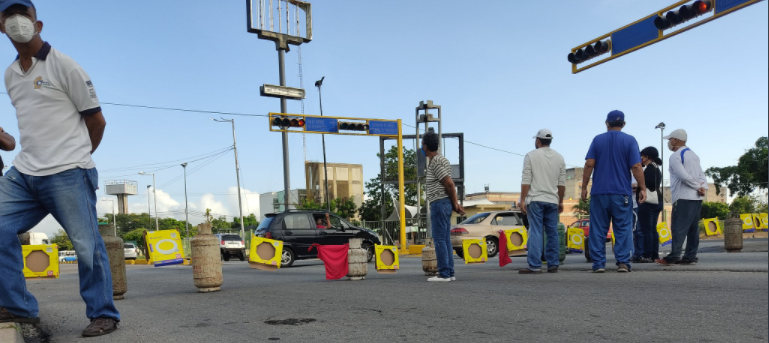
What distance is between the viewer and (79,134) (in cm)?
380

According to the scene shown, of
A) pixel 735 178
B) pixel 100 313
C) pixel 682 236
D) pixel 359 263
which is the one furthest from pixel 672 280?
pixel 735 178

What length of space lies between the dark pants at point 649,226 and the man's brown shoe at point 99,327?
7.82m

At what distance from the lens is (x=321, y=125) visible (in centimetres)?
2297

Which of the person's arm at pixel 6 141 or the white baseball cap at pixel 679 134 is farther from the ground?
the white baseball cap at pixel 679 134

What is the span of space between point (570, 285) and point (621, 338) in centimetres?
280

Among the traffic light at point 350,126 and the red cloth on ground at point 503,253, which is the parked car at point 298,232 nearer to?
the traffic light at point 350,126

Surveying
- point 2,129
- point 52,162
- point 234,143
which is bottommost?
point 52,162

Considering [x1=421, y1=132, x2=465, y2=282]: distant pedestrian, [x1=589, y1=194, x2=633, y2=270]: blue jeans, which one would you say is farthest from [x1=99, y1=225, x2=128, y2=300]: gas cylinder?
[x1=589, y1=194, x2=633, y2=270]: blue jeans

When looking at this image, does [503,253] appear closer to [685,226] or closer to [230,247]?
[685,226]

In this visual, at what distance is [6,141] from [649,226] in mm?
8519

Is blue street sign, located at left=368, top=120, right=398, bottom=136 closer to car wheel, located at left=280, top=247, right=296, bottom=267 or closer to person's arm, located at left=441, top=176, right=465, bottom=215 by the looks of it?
car wheel, located at left=280, top=247, right=296, bottom=267

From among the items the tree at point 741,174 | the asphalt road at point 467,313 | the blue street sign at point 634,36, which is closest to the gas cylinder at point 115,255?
the asphalt road at point 467,313

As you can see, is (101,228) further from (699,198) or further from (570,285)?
(699,198)

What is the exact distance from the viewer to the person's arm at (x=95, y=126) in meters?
3.88
